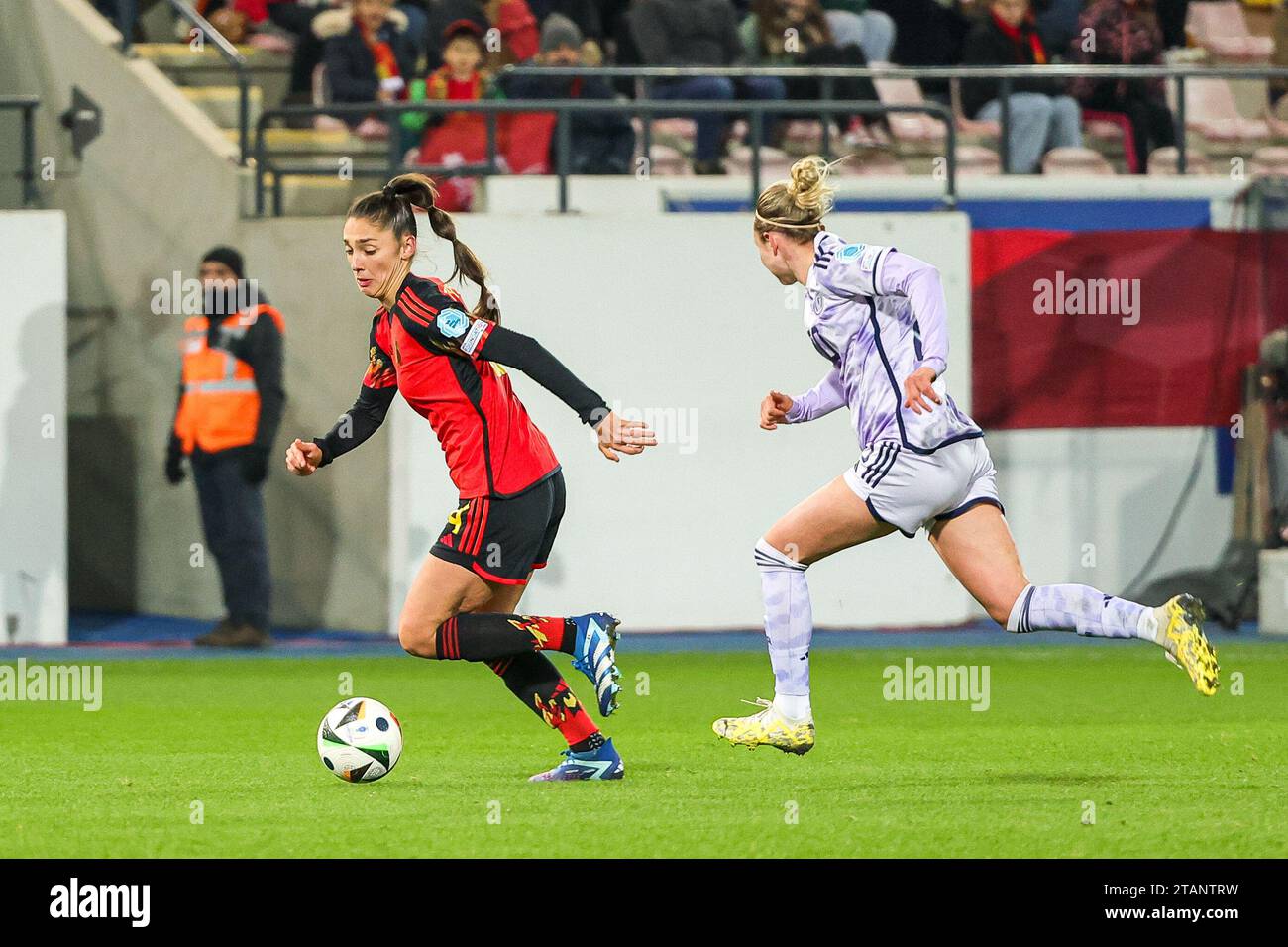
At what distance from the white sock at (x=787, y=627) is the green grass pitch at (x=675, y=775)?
12.0 inches

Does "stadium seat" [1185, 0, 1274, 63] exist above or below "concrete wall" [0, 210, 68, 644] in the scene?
above

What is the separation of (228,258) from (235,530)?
1747mm

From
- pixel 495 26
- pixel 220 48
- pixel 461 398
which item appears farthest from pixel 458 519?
pixel 495 26

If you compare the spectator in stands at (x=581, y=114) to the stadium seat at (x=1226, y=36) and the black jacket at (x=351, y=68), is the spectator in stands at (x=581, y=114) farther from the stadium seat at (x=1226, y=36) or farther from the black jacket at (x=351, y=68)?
the stadium seat at (x=1226, y=36)

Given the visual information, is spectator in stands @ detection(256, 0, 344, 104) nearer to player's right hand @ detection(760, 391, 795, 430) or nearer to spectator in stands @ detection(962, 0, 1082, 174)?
spectator in stands @ detection(962, 0, 1082, 174)

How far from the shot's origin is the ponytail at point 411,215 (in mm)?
7500

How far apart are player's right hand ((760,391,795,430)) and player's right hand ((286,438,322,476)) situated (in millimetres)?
1652

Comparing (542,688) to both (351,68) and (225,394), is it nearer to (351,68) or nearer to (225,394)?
(225,394)

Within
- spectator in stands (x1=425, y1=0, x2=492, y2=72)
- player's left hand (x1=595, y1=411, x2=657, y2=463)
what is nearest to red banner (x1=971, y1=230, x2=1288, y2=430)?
spectator in stands (x1=425, y1=0, x2=492, y2=72)

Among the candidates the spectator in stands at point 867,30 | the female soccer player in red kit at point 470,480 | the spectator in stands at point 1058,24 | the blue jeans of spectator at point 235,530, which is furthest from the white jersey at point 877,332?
the spectator in stands at point 1058,24

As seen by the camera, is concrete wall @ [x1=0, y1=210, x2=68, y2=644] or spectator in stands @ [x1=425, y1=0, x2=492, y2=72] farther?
spectator in stands @ [x1=425, y1=0, x2=492, y2=72]

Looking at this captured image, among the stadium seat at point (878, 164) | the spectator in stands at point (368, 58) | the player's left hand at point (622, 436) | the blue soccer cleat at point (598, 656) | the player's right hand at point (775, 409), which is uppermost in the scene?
the spectator in stands at point (368, 58)

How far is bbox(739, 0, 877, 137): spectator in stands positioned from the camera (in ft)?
55.9

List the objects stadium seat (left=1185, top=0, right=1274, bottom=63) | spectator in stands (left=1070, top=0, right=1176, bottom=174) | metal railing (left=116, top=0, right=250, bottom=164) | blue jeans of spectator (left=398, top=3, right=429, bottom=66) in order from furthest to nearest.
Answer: stadium seat (left=1185, top=0, right=1274, bottom=63) < blue jeans of spectator (left=398, top=3, right=429, bottom=66) < spectator in stands (left=1070, top=0, right=1176, bottom=174) < metal railing (left=116, top=0, right=250, bottom=164)
